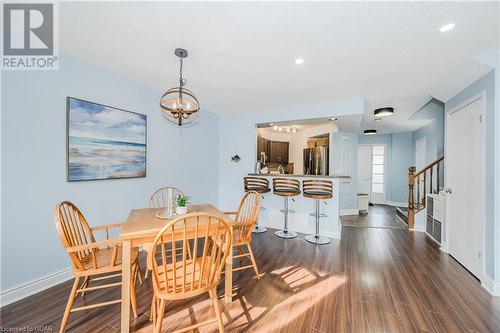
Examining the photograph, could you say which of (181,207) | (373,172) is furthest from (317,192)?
(373,172)

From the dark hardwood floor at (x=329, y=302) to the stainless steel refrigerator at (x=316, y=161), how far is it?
322 centimetres

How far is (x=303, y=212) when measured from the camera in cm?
430

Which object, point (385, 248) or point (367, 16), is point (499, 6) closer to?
point (367, 16)

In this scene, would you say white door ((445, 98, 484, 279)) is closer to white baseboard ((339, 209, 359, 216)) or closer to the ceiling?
the ceiling

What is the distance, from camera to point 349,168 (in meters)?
6.13

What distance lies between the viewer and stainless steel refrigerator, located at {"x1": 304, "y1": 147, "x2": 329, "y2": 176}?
6020 millimetres

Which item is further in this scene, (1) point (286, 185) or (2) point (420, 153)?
(2) point (420, 153)

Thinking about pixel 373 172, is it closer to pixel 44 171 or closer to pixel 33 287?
pixel 44 171

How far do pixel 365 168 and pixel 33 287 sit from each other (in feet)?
28.1

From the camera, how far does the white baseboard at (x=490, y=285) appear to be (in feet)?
7.28

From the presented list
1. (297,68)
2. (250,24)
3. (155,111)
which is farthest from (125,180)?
(297,68)

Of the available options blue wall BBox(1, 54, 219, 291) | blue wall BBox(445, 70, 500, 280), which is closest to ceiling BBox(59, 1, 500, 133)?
blue wall BBox(445, 70, 500, 280)

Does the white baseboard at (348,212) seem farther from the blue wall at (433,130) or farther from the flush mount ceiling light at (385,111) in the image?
the flush mount ceiling light at (385,111)

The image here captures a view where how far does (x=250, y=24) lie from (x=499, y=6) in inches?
72.4
